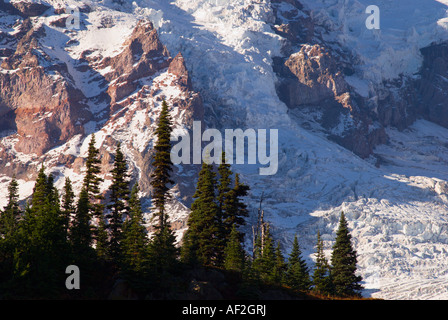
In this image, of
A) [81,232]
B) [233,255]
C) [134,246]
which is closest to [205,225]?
[233,255]

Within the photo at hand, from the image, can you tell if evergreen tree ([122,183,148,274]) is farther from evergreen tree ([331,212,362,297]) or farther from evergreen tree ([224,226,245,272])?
→ evergreen tree ([331,212,362,297])

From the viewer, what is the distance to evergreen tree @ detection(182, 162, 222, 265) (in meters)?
75.5

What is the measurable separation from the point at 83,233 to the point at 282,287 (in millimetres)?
19160

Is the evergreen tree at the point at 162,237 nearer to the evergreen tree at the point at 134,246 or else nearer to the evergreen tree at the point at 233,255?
the evergreen tree at the point at 134,246

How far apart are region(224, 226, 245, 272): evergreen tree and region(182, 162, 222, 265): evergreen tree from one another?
1.58m

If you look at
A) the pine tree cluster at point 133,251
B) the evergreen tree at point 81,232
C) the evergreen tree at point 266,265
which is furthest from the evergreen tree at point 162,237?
Result: the evergreen tree at point 266,265

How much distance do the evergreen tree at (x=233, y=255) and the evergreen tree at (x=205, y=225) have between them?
5.18ft

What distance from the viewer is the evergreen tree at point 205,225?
7550cm

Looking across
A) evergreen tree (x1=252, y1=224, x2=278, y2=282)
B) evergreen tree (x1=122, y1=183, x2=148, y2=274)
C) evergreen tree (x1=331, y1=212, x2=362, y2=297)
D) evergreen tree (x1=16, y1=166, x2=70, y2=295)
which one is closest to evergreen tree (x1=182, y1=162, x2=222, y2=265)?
evergreen tree (x1=252, y1=224, x2=278, y2=282)

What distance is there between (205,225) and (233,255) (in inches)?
280
